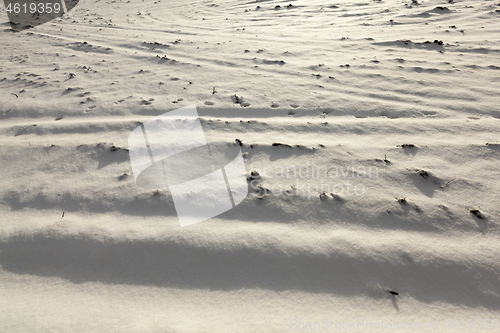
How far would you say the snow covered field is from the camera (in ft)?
4.21

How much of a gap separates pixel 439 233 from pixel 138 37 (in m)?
5.08

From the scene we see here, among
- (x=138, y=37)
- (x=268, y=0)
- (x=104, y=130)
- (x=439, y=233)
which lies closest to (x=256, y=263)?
(x=439, y=233)

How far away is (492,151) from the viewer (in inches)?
79.4

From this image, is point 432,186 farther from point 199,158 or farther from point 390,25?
point 390,25
